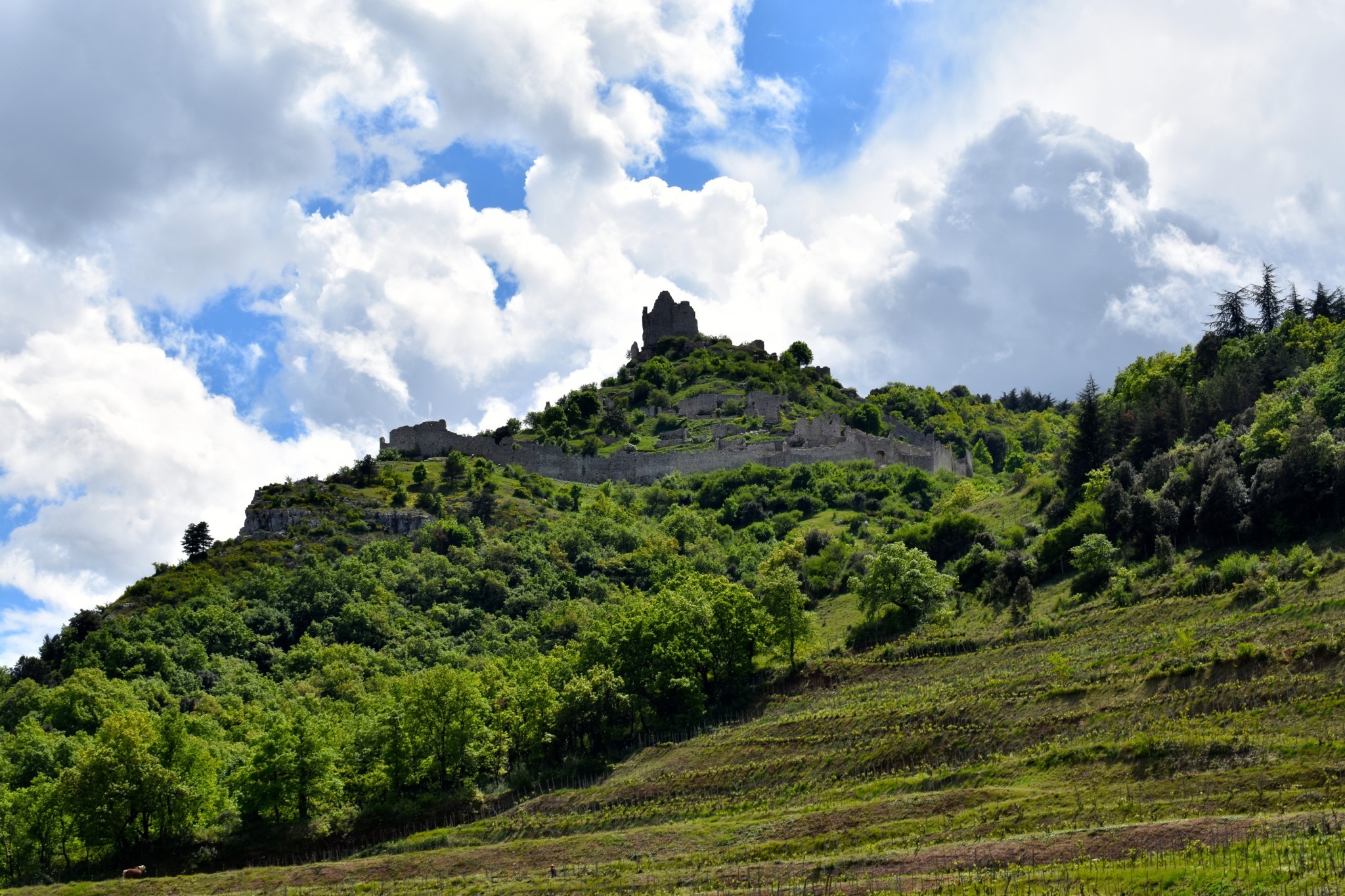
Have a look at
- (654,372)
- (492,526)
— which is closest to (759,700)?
(492,526)

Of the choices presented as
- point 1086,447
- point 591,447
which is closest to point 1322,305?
point 1086,447

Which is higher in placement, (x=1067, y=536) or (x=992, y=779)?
(x=1067, y=536)

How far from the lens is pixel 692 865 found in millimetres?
38469

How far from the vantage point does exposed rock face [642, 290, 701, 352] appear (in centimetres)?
19688

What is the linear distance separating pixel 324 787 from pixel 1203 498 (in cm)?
4230

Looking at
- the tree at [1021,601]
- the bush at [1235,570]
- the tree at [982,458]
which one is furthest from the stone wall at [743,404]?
the bush at [1235,570]

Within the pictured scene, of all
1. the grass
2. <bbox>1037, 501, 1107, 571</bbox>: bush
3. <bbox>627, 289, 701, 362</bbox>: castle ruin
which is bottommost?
the grass

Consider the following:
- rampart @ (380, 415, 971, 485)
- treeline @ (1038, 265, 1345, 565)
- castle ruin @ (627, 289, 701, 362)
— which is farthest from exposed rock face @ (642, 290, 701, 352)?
treeline @ (1038, 265, 1345, 565)

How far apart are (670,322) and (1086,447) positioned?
12562 centimetres

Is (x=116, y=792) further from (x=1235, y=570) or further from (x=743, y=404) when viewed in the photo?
(x=743, y=404)

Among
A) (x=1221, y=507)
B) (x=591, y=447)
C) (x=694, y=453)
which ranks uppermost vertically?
(x=591, y=447)

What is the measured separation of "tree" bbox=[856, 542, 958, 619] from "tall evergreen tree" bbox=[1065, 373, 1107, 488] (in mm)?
14809

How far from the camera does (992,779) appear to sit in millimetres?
40719

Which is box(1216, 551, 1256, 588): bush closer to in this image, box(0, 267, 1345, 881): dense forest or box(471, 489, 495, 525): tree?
box(0, 267, 1345, 881): dense forest
